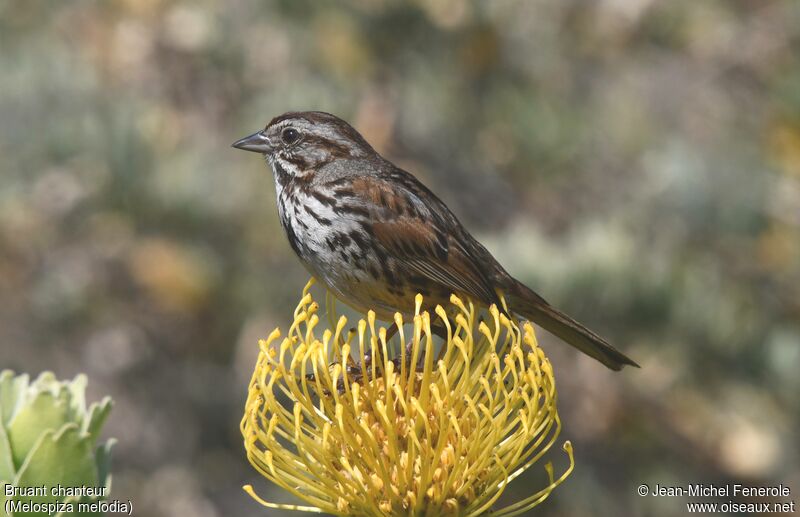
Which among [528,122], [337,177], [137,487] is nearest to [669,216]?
[528,122]

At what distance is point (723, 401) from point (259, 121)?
3.11m

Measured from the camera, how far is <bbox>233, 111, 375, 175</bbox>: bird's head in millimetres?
4227

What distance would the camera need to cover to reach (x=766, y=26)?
318 inches

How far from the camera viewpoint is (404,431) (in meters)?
2.83

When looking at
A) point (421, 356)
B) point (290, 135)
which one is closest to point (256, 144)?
point (290, 135)

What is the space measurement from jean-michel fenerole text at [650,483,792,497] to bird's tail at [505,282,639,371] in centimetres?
244

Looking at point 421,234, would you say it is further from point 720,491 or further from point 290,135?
point 720,491

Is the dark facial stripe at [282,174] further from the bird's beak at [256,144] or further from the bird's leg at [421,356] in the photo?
the bird's leg at [421,356]

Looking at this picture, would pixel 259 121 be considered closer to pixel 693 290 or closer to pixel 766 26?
pixel 693 290

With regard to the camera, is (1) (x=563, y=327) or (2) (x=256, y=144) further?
(2) (x=256, y=144)

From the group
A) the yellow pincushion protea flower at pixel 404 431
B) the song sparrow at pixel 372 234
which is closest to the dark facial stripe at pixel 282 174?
the song sparrow at pixel 372 234

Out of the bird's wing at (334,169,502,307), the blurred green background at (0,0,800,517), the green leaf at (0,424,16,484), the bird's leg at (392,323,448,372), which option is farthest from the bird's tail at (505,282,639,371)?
the green leaf at (0,424,16,484)

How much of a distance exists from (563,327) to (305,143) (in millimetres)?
1198

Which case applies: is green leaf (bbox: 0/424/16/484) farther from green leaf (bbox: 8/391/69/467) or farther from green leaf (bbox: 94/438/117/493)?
green leaf (bbox: 94/438/117/493)
